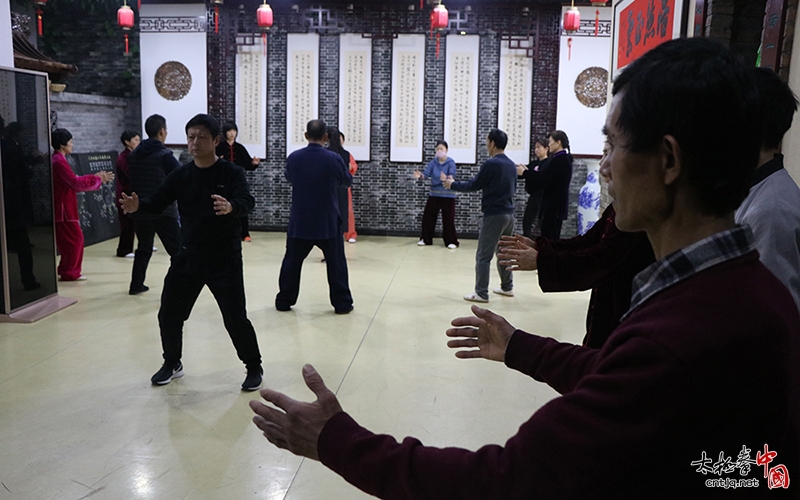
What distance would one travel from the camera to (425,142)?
9812 mm

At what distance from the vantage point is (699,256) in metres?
0.85

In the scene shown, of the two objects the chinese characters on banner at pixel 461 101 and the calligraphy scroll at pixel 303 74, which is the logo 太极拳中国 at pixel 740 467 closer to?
the chinese characters on banner at pixel 461 101

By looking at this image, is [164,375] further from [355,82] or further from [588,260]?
[355,82]

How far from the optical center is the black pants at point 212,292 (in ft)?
11.8

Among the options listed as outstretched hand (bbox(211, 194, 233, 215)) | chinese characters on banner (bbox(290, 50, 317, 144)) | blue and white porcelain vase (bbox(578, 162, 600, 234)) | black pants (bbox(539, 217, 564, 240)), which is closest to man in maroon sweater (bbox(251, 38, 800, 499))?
outstretched hand (bbox(211, 194, 233, 215))

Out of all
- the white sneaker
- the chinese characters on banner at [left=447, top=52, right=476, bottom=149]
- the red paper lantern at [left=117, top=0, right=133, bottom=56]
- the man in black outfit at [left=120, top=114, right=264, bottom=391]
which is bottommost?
the white sneaker

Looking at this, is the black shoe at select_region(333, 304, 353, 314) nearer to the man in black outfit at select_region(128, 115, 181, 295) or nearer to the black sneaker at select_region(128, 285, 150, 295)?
the man in black outfit at select_region(128, 115, 181, 295)

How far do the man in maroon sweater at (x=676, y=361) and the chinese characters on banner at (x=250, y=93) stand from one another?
Answer: 30.9 feet

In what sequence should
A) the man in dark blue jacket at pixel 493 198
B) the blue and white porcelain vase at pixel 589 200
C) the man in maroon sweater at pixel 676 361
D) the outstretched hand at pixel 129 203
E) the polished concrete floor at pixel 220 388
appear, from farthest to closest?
the blue and white porcelain vase at pixel 589 200
the man in dark blue jacket at pixel 493 198
the outstretched hand at pixel 129 203
the polished concrete floor at pixel 220 388
the man in maroon sweater at pixel 676 361

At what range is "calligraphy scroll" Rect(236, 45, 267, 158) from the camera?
9.83 m

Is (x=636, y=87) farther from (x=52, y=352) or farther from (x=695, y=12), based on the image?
(x=52, y=352)

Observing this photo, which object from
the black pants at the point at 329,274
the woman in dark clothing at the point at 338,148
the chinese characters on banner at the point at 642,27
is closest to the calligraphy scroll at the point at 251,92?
the woman in dark clothing at the point at 338,148

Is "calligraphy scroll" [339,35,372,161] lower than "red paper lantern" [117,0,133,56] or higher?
lower

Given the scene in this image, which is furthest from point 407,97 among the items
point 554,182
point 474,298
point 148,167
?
point 148,167
